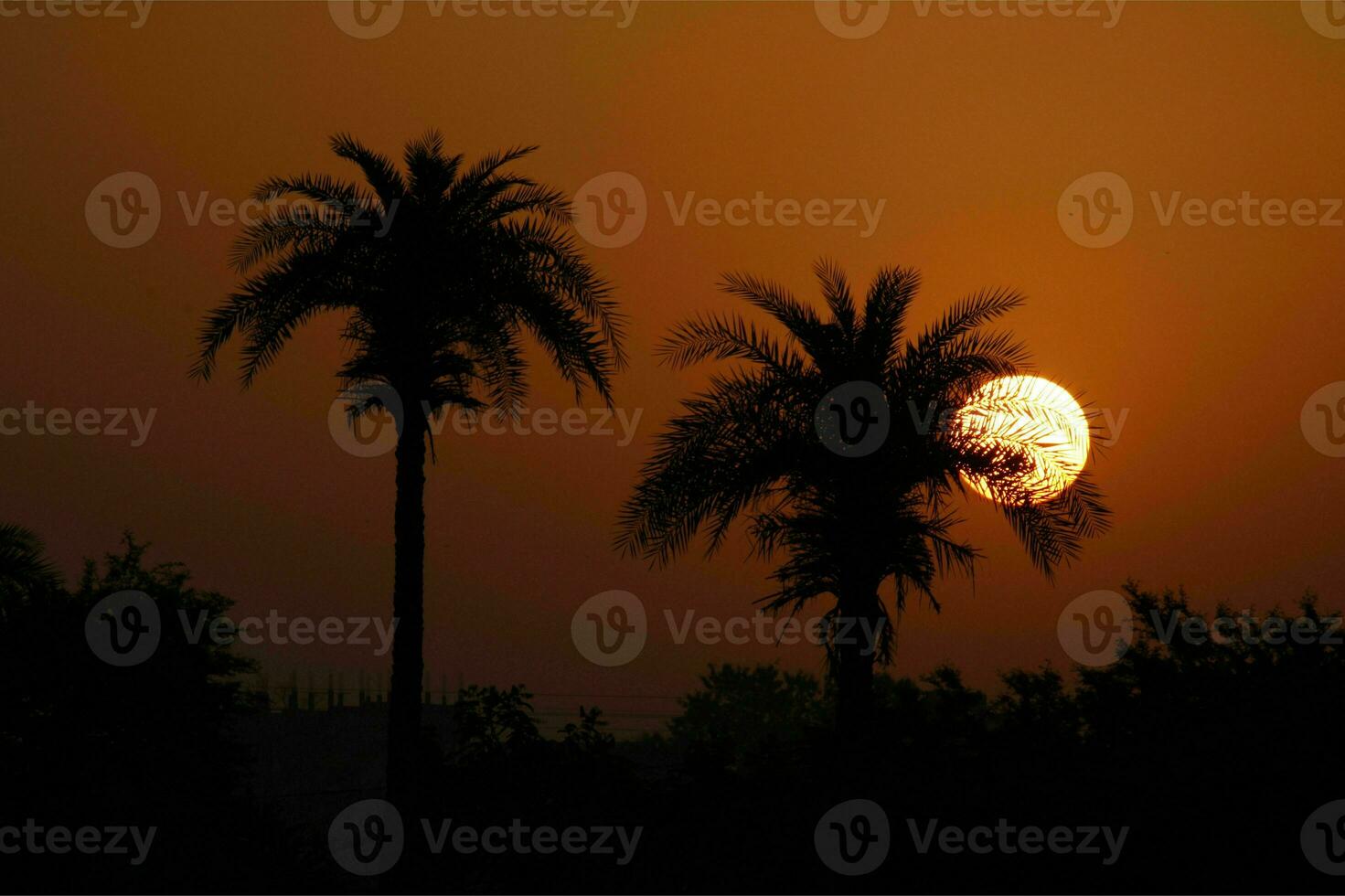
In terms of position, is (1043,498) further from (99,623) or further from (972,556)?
(99,623)

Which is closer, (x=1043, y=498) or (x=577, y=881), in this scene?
(x=577, y=881)

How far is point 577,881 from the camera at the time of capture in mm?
14695

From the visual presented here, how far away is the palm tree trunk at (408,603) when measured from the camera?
717 inches

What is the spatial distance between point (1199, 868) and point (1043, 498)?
6613mm

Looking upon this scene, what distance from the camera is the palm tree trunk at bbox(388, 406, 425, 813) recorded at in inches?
717

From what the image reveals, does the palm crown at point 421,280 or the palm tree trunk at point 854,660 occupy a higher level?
the palm crown at point 421,280

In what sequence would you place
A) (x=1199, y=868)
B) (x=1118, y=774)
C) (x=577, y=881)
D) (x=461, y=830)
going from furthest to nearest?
(x=461, y=830) → (x=577, y=881) → (x=1118, y=774) → (x=1199, y=868)

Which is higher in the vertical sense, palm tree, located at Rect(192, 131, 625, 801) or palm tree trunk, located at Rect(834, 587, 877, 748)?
palm tree, located at Rect(192, 131, 625, 801)

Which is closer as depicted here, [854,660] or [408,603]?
[854,660]

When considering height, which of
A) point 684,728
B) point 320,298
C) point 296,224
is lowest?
point 684,728

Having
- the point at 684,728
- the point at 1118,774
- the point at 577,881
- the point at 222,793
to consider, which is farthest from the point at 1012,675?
the point at 684,728

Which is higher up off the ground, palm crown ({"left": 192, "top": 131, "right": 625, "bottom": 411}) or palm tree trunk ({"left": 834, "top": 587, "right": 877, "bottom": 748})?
palm crown ({"left": 192, "top": 131, "right": 625, "bottom": 411})

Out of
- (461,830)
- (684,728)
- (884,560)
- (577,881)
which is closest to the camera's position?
(577,881)

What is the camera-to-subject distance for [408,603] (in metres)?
19.0
